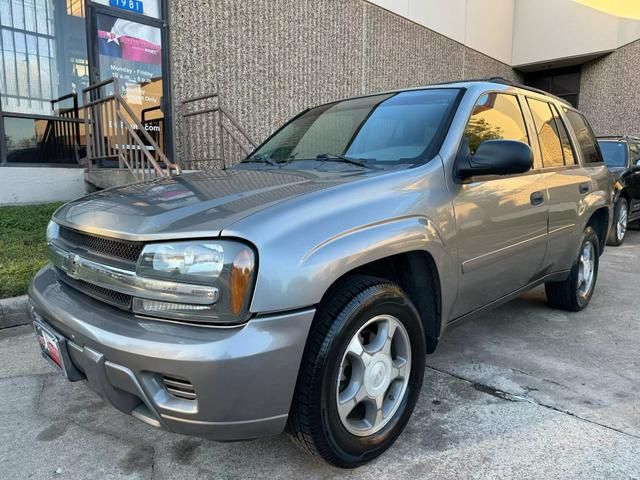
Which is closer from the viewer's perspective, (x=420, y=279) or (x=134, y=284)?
(x=134, y=284)

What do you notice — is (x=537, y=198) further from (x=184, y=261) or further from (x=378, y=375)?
(x=184, y=261)

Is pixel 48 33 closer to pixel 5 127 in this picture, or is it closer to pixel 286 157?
pixel 5 127

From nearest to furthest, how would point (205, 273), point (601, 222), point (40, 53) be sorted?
point (205, 273) < point (601, 222) < point (40, 53)

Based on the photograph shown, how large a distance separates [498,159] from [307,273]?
1.28 meters

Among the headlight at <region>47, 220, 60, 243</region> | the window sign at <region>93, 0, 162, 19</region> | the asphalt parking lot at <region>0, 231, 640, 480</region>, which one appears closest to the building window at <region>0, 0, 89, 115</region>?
the window sign at <region>93, 0, 162, 19</region>

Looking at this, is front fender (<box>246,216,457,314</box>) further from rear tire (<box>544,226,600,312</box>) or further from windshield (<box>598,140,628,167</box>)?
windshield (<box>598,140,628,167</box>)

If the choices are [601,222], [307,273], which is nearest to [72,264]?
[307,273]

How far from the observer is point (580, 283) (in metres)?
4.26

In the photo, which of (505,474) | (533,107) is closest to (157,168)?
(533,107)

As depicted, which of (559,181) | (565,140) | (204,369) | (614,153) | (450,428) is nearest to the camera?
(204,369)

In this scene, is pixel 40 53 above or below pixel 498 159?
above

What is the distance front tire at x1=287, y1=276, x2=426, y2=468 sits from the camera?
183cm

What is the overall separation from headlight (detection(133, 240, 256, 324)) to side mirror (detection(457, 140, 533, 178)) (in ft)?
4.53

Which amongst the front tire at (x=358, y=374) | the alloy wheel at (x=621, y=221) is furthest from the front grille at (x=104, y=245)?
the alloy wheel at (x=621, y=221)
